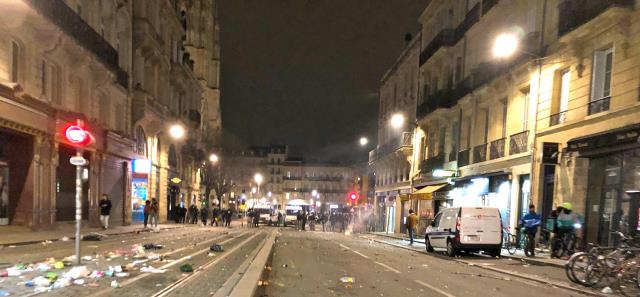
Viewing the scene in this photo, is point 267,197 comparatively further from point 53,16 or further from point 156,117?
point 53,16

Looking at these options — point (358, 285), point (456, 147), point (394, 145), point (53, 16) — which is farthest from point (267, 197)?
point (358, 285)

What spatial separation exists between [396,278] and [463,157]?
17832 mm

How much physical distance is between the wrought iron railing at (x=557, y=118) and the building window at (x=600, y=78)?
4.80 feet

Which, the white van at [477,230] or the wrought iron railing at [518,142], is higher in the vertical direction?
the wrought iron railing at [518,142]

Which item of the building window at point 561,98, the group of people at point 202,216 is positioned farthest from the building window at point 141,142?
the building window at point 561,98

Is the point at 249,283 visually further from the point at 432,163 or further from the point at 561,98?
the point at 432,163

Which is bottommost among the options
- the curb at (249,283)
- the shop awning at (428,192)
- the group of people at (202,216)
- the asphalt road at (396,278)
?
the group of people at (202,216)

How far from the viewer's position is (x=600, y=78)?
1659cm

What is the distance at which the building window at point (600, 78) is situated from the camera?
53.4 ft

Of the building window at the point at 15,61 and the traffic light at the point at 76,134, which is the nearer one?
the traffic light at the point at 76,134

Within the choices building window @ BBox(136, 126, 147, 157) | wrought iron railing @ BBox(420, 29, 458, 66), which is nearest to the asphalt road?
wrought iron railing @ BBox(420, 29, 458, 66)

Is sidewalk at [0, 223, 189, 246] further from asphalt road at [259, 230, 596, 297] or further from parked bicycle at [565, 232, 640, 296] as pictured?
parked bicycle at [565, 232, 640, 296]

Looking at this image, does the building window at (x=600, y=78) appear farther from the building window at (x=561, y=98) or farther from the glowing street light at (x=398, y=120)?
the glowing street light at (x=398, y=120)

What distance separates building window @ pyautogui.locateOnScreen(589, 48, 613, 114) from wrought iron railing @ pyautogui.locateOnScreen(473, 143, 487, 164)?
825 centimetres
